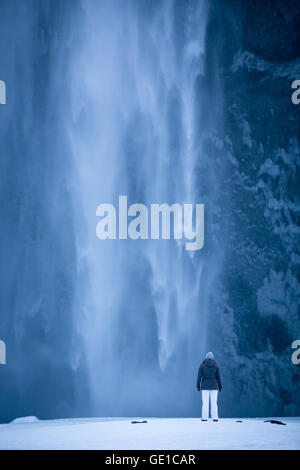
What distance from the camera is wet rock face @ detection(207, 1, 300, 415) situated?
13.8 m

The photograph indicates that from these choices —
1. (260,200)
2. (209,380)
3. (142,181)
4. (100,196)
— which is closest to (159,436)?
(209,380)

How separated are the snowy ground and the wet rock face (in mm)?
3304

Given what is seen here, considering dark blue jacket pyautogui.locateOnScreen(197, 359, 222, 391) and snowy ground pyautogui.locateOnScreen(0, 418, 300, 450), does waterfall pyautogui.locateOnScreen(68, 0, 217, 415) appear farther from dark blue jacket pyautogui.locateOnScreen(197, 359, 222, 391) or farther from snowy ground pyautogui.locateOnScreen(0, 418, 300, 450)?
snowy ground pyautogui.locateOnScreen(0, 418, 300, 450)

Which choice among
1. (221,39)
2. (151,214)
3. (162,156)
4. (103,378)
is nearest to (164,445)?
(103,378)

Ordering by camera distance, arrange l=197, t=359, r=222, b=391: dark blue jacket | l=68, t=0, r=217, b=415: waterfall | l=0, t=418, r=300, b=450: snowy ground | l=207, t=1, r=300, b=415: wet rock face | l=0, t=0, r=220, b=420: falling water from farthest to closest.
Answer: l=68, t=0, r=217, b=415: waterfall, l=0, t=0, r=220, b=420: falling water, l=207, t=1, r=300, b=415: wet rock face, l=197, t=359, r=222, b=391: dark blue jacket, l=0, t=418, r=300, b=450: snowy ground

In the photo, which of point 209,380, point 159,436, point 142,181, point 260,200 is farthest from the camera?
point 142,181

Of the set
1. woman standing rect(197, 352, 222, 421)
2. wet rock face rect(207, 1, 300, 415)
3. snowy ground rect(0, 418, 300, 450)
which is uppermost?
wet rock face rect(207, 1, 300, 415)

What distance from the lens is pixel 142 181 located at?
14.8 metres

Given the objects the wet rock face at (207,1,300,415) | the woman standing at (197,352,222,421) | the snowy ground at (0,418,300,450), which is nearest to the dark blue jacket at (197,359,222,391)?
the woman standing at (197,352,222,421)

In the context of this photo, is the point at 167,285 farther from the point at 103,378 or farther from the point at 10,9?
the point at 10,9

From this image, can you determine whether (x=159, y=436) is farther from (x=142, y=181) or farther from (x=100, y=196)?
(x=142, y=181)

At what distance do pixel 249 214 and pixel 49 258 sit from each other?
503cm

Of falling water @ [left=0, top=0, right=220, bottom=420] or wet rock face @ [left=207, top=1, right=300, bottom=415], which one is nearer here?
wet rock face @ [left=207, top=1, right=300, bottom=415]

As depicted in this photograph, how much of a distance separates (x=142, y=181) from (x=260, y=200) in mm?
2991
